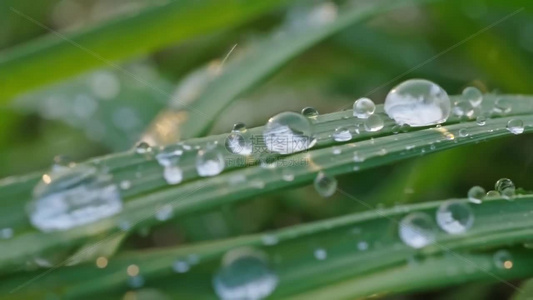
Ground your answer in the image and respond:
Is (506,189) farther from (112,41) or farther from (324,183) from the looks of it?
(112,41)

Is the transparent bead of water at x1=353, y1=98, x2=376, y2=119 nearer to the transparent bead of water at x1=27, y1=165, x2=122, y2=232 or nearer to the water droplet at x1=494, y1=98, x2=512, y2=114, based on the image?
the water droplet at x1=494, y1=98, x2=512, y2=114

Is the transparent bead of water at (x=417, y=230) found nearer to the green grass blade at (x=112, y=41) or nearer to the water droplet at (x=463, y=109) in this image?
the water droplet at (x=463, y=109)

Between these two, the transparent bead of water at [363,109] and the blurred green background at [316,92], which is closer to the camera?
the transparent bead of water at [363,109]

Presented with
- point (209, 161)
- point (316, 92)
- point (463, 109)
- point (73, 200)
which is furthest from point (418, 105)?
point (316, 92)

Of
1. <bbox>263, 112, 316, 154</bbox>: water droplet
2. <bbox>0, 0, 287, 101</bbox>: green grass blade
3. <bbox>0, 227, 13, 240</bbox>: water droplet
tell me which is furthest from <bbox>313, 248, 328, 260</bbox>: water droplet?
<bbox>0, 0, 287, 101</bbox>: green grass blade

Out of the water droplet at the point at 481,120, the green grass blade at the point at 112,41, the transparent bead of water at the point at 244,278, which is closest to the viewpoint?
the transparent bead of water at the point at 244,278

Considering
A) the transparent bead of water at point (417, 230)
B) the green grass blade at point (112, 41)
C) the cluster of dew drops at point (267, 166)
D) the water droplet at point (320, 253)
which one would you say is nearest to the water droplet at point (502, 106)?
the cluster of dew drops at point (267, 166)

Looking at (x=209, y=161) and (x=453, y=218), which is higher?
(x=209, y=161)
